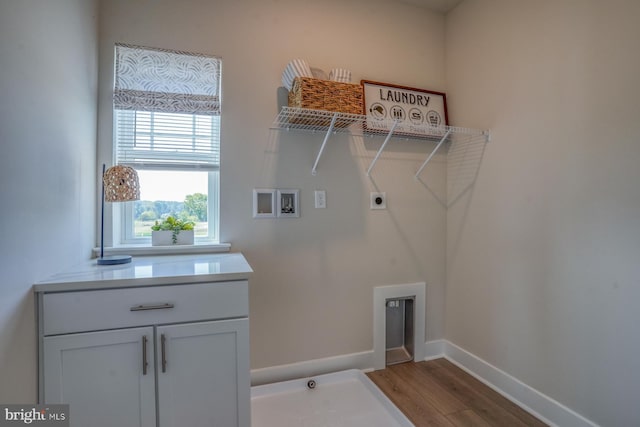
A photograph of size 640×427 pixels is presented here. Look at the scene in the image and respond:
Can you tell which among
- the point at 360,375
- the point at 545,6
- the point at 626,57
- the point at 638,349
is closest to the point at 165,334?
the point at 360,375

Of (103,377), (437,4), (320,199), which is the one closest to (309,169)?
(320,199)

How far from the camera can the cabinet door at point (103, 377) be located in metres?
1.10

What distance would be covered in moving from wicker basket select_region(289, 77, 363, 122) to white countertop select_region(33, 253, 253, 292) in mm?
884

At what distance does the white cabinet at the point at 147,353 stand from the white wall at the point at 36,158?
0.30ft

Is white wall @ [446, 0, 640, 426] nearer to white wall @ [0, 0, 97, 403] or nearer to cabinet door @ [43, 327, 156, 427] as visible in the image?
cabinet door @ [43, 327, 156, 427]

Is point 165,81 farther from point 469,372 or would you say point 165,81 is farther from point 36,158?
point 469,372

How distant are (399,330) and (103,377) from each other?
1812mm

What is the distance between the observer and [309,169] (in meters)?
1.94

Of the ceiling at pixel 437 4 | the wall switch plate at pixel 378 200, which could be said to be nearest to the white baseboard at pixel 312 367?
the wall switch plate at pixel 378 200

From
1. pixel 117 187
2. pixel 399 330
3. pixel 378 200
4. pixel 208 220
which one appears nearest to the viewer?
pixel 117 187

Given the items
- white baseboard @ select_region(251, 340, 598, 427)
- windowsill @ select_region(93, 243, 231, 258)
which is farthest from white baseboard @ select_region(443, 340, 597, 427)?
windowsill @ select_region(93, 243, 231, 258)

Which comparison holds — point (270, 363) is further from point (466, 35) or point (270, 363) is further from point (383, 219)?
point (466, 35)

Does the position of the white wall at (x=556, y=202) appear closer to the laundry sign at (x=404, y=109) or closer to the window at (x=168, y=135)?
the laundry sign at (x=404, y=109)

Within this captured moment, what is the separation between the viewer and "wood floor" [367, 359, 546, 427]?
5.21 feet
